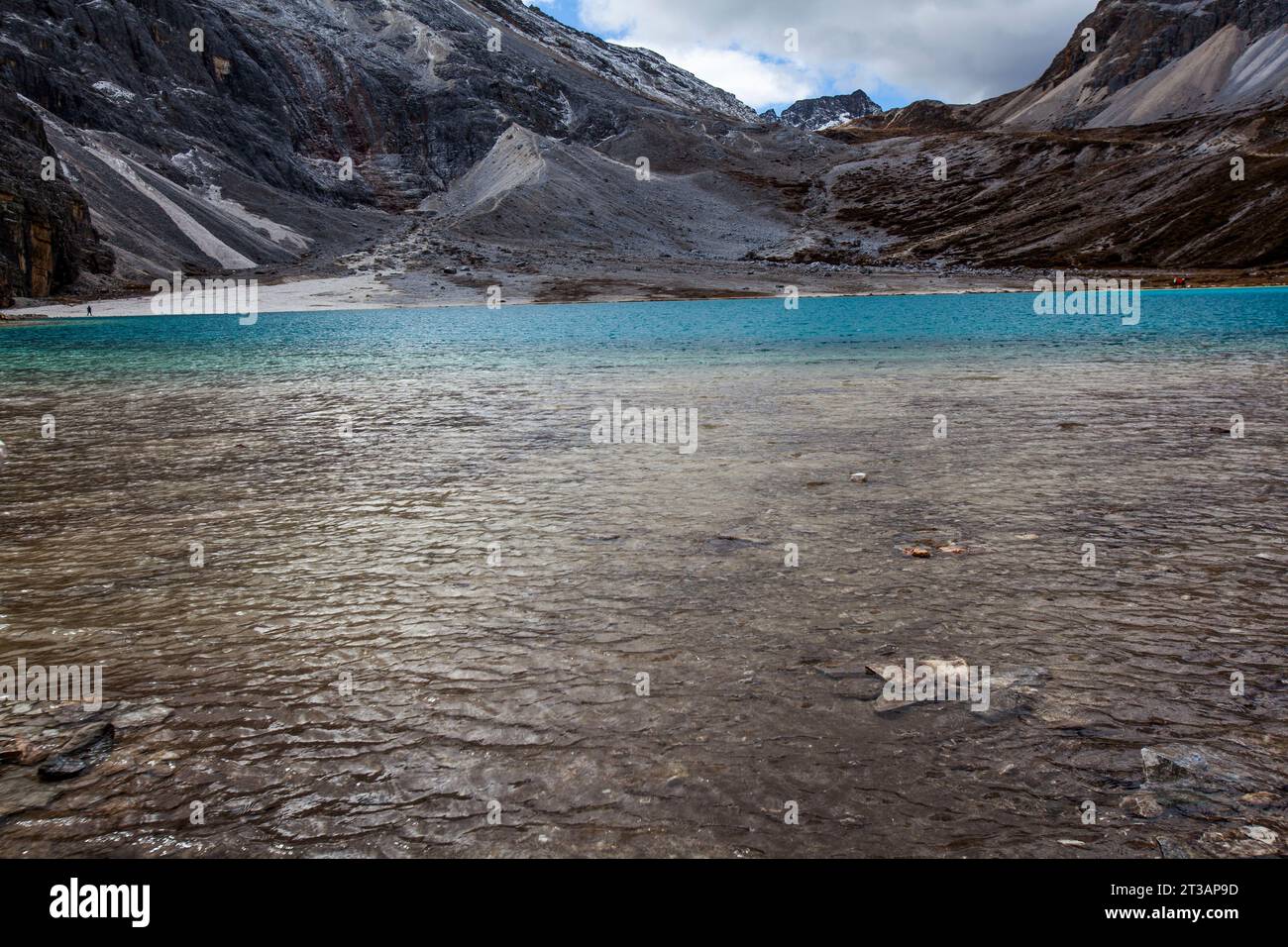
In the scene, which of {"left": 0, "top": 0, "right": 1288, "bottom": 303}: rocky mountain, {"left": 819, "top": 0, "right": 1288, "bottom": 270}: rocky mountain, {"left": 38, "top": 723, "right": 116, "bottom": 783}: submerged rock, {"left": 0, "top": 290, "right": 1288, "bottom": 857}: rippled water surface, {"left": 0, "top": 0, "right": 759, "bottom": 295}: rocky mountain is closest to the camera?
{"left": 0, "top": 290, "right": 1288, "bottom": 857}: rippled water surface

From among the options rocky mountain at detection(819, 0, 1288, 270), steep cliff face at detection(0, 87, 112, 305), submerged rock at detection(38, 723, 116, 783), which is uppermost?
rocky mountain at detection(819, 0, 1288, 270)

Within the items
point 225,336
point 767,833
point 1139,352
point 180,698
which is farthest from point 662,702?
point 225,336

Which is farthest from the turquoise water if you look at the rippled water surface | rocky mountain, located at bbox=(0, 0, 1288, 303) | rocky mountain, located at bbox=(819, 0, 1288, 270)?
rocky mountain, located at bbox=(819, 0, 1288, 270)

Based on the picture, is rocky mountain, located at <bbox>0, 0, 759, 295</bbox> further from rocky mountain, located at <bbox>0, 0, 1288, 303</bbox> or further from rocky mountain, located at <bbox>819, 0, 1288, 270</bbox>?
rocky mountain, located at <bbox>819, 0, 1288, 270</bbox>

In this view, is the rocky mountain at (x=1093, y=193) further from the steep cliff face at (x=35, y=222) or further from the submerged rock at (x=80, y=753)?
the submerged rock at (x=80, y=753)

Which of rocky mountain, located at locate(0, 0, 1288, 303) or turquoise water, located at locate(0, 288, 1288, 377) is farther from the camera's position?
rocky mountain, located at locate(0, 0, 1288, 303)

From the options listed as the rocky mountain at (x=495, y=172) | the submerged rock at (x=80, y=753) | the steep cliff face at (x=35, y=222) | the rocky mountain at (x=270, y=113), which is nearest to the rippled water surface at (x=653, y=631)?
the submerged rock at (x=80, y=753)

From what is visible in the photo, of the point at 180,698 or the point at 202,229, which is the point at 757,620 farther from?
the point at 202,229
